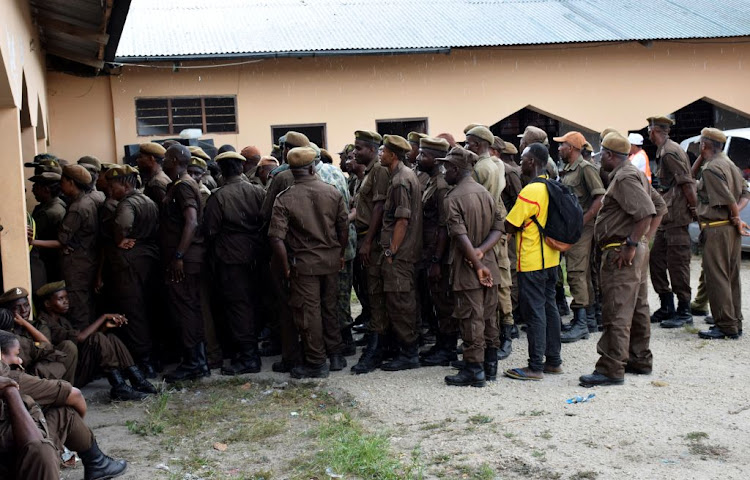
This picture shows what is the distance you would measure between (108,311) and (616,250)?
4.41m

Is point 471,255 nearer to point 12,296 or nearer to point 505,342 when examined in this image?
point 505,342

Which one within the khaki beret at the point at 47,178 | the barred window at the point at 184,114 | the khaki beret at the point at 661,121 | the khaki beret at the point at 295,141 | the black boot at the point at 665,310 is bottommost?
the black boot at the point at 665,310

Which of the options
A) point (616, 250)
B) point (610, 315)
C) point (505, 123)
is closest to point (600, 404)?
point (610, 315)

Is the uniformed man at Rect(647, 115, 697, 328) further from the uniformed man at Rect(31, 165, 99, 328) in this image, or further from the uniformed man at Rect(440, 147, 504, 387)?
the uniformed man at Rect(31, 165, 99, 328)

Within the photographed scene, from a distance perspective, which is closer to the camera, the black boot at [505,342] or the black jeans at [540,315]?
the black jeans at [540,315]

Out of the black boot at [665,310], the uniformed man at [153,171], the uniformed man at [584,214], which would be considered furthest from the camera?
the black boot at [665,310]

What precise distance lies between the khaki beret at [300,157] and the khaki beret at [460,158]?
116 centimetres

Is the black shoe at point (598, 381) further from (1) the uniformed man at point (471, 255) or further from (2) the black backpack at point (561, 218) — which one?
(2) the black backpack at point (561, 218)

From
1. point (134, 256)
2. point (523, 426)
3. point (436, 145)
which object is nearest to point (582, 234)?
point (436, 145)

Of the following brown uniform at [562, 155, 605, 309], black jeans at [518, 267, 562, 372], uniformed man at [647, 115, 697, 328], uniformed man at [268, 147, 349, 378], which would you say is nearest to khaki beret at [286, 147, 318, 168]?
uniformed man at [268, 147, 349, 378]

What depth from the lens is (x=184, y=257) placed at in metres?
7.50

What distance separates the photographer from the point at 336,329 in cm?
767

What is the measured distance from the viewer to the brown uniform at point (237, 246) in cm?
757

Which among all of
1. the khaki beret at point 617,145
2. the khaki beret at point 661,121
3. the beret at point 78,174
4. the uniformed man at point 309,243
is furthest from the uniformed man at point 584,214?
the beret at point 78,174
